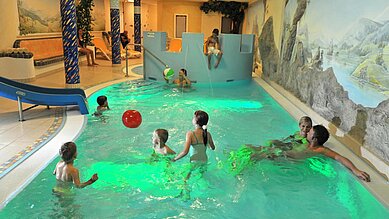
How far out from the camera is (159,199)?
349cm

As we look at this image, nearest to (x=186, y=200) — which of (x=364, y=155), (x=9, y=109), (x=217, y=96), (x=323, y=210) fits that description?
(x=323, y=210)

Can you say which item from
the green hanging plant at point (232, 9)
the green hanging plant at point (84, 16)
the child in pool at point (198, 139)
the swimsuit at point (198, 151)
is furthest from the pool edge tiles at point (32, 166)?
the green hanging plant at point (232, 9)

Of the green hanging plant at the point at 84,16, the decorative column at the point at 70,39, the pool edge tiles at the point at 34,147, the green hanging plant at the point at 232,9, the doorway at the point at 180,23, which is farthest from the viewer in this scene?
the doorway at the point at 180,23

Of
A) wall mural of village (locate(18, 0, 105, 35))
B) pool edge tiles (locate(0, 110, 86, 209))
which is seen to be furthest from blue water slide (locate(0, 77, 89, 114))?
wall mural of village (locate(18, 0, 105, 35))

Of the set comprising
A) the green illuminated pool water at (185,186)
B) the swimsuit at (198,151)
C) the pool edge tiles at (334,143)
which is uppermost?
the swimsuit at (198,151)

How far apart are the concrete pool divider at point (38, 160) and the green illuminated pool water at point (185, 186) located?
0.07m

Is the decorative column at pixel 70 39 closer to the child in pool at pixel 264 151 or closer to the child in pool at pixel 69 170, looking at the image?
the child in pool at pixel 264 151

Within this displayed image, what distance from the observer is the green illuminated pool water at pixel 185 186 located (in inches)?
129

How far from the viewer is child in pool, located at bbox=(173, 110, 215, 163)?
12.0 feet

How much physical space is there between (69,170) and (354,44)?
14.4ft

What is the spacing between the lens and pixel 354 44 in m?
4.89

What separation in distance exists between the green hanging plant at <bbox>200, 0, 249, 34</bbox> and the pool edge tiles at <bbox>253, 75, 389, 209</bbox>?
11.1 metres

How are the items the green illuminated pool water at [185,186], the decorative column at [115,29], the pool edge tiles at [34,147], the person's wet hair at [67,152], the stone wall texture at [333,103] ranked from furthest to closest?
the decorative column at [115,29] < the stone wall texture at [333,103] < the pool edge tiles at [34,147] < the green illuminated pool water at [185,186] < the person's wet hair at [67,152]

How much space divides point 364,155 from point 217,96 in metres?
4.78
